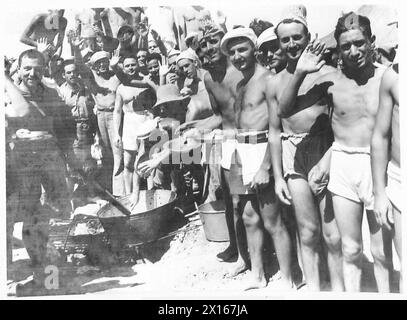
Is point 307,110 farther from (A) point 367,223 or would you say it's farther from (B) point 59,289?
(B) point 59,289

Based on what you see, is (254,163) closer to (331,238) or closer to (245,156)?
(245,156)

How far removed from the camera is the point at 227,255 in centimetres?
394

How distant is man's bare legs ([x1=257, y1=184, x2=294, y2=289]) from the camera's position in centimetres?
386

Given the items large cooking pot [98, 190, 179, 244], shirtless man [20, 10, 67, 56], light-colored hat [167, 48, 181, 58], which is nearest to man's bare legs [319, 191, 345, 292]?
large cooking pot [98, 190, 179, 244]

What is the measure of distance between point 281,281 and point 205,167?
→ 3.18 feet

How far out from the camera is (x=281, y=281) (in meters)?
3.89

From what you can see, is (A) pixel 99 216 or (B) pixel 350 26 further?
(A) pixel 99 216

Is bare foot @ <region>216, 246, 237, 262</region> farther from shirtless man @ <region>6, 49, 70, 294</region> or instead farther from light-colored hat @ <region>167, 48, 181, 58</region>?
light-colored hat @ <region>167, 48, 181, 58</region>

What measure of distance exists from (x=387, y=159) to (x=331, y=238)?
660 mm

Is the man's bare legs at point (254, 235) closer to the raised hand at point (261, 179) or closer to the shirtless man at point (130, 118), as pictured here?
the raised hand at point (261, 179)

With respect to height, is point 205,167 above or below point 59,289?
above

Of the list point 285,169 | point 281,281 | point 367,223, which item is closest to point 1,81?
point 285,169

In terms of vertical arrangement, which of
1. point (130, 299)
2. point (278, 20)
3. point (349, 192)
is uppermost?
point (278, 20)

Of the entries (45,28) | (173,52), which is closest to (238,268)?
(173,52)
